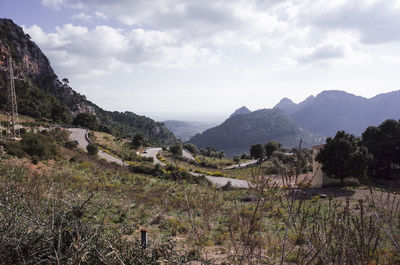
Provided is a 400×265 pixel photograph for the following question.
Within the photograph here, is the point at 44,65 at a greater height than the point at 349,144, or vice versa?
the point at 44,65

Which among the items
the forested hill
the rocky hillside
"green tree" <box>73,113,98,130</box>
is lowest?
the rocky hillside

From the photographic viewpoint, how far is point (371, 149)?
3083 cm

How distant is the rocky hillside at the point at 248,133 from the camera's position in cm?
17188

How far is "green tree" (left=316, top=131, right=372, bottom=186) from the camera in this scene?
19.9 metres

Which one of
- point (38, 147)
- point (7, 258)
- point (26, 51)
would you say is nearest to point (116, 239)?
point (7, 258)

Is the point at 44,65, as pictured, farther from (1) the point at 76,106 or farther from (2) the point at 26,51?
(1) the point at 76,106

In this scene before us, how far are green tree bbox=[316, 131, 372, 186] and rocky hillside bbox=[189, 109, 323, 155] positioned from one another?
462 feet

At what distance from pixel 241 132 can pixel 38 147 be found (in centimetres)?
17451

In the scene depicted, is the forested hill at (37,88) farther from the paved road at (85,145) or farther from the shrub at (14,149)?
the shrub at (14,149)

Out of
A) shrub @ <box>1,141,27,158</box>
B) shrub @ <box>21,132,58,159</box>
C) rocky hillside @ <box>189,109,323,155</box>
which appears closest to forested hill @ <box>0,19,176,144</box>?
shrub @ <box>21,132,58,159</box>

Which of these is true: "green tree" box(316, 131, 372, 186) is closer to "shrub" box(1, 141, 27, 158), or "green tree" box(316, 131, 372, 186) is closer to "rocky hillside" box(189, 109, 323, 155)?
"shrub" box(1, 141, 27, 158)

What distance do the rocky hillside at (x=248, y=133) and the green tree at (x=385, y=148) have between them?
129m

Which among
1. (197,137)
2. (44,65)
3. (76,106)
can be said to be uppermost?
(44,65)

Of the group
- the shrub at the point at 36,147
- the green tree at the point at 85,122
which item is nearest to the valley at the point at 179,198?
the shrub at the point at 36,147
